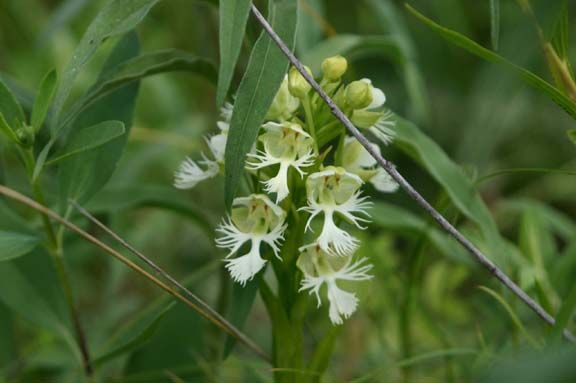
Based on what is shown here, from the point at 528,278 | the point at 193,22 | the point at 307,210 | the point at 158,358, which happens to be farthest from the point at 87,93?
the point at 193,22

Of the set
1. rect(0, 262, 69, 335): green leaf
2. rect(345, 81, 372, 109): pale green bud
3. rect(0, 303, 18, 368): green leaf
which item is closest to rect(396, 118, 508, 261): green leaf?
rect(345, 81, 372, 109): pale green bud

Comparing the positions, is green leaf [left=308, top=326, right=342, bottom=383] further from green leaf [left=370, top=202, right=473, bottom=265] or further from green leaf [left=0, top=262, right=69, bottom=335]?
green leaf [left=0, top=262, right=69, bottom=335]

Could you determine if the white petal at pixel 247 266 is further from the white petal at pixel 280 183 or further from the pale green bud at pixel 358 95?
the pale green bud at pixel 358 95

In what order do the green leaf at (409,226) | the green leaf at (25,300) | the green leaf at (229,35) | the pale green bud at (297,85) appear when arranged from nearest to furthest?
the green leaf at (229,35)
the pale green bud at (297,85)
the green leaf at (25,300)
the green leaf at (409,226)

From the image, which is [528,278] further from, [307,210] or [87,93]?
[87,93]

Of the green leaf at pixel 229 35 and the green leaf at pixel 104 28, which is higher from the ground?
the green leaf at pixel 104 28

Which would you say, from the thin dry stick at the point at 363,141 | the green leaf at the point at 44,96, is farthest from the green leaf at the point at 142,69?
the thin dry stick at the point at 363,141
